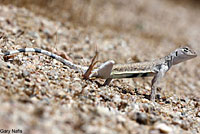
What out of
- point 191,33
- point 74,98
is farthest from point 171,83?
point 191,33

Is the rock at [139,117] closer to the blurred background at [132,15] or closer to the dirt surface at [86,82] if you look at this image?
the dirt surface at [86,82]

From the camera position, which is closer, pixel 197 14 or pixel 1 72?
pixel 1 72

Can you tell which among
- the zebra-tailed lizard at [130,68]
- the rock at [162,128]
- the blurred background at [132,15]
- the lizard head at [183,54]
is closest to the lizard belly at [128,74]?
the zebra-tailed lizard at [130,68]

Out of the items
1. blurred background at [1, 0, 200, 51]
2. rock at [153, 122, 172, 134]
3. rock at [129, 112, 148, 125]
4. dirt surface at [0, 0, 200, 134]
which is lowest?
rock at [153, 122, 172, 134]

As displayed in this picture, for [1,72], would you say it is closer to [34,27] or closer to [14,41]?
[14,41]

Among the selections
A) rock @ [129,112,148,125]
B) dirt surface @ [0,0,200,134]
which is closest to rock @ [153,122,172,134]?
dirt surface @ [0,0,200,134]

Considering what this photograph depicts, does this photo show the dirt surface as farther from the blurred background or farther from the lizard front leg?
the lizard front leg
